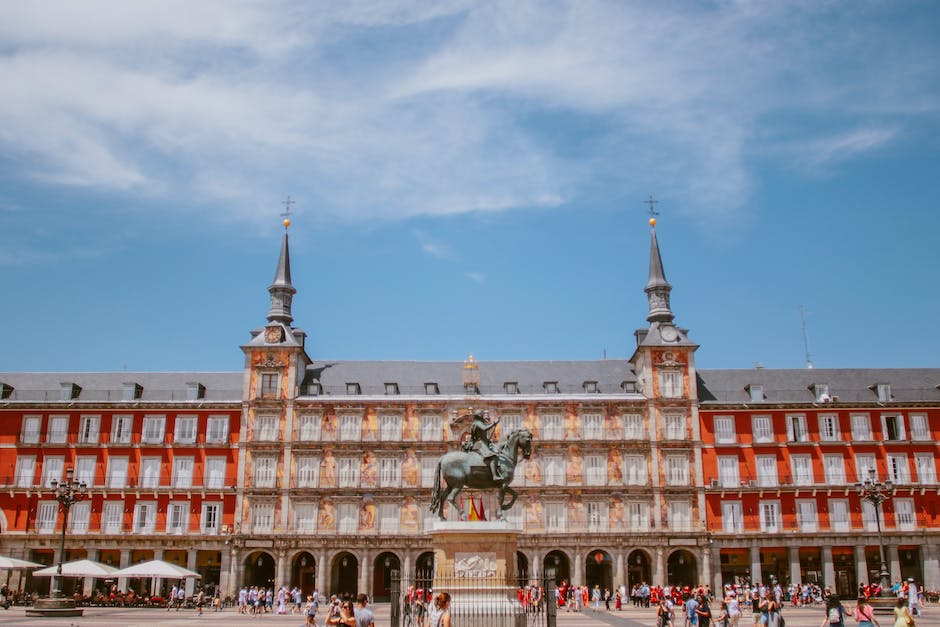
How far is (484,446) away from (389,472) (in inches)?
1467

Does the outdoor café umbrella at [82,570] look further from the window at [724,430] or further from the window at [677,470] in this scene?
the window at [724,430]

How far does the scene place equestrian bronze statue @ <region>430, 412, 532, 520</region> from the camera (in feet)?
75.3

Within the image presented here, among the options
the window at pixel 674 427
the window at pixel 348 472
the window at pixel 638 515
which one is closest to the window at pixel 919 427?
the window at pixel 674 427

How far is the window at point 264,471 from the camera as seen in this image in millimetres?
58875

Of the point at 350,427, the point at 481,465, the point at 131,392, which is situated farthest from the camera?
the point at 131,392

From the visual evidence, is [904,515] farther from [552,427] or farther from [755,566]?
[552,427]

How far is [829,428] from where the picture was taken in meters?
59.9

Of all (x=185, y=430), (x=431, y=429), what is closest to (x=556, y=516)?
(x=431, y=429)

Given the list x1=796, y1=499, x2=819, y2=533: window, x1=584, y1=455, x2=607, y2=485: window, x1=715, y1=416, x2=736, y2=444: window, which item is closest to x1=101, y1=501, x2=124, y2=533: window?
x1=584, y1=455, x2=607, y2=485: window

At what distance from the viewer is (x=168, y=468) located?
59531 mm

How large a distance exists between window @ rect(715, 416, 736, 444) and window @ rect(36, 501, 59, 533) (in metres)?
Result: 46.0

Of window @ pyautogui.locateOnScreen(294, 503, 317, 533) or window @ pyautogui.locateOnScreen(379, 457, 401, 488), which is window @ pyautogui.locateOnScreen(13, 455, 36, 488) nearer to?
window @ pyautogui.locateOnScreen(294, 503, 317, 533)

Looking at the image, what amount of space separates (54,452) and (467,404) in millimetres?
29191

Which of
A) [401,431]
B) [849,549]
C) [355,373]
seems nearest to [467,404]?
[401,431]
